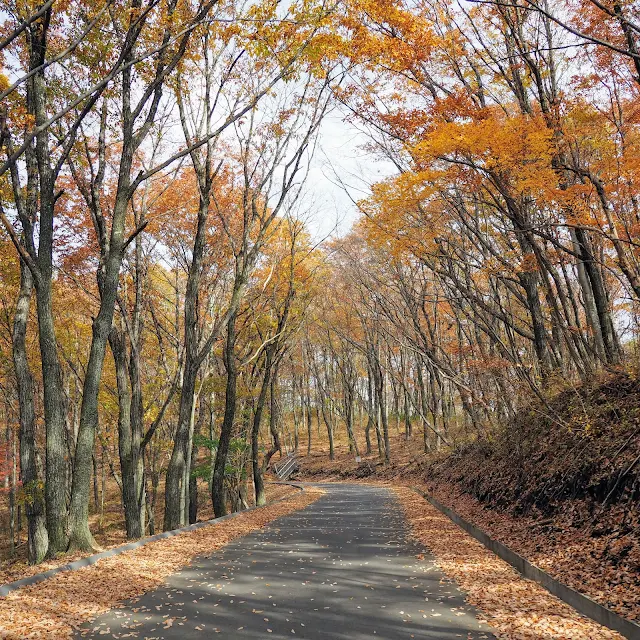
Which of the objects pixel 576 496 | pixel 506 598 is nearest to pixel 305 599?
pixel 506 598

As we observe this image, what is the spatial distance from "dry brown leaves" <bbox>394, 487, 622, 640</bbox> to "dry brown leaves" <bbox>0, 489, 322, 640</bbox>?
3.50 m

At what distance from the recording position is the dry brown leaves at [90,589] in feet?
14.9

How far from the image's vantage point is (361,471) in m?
32.4

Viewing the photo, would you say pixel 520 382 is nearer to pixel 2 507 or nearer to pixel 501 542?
pixel 501 542

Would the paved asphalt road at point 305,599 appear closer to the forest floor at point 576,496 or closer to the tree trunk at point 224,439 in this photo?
the forest floor at point 576,496

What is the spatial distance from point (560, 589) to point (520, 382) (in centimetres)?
746

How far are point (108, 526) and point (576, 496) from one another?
24.2 m

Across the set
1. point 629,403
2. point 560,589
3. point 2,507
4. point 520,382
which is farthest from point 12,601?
point 2,507

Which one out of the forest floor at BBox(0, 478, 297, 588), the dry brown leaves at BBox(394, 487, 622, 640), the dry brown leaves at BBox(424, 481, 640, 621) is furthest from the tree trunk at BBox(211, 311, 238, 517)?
the dry brown leaves at BBox(424, 481, 640, 621)

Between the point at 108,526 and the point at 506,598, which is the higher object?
the point at 506,598

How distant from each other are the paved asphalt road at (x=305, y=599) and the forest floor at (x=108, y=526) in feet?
5.97

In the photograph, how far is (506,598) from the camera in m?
5.32

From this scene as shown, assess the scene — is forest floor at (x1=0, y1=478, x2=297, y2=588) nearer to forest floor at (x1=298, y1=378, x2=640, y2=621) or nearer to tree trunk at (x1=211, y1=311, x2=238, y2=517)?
tree trunk at (x1=211, y1=311, x2=238, y2=517)

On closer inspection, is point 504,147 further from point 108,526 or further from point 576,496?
point 108,526
